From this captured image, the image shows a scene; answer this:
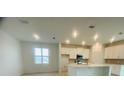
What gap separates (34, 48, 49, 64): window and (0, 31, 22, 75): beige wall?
0.21 meters

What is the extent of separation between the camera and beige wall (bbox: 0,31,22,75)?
974 millimetres

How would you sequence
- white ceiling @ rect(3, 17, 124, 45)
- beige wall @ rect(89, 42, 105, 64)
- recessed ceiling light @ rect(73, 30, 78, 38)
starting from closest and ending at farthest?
white ceiling @ rect(3, 17, 124, 45) → recessed ceiling light @ rect(73, 30, 78, 38) → beige wall @ rect(89, 42, 105, 64)

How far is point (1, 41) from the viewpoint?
0.95 meters

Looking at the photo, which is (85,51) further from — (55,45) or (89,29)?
(55,45)

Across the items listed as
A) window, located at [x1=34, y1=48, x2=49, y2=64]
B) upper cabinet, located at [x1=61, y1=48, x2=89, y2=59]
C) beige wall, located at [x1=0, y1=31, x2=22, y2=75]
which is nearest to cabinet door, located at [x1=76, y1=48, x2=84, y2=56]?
upper cabinet, located at [x1=61, y1=48, x2=89, y2=59]

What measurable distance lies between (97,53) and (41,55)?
30.9 inches

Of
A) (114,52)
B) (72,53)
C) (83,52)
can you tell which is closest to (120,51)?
(114,52)

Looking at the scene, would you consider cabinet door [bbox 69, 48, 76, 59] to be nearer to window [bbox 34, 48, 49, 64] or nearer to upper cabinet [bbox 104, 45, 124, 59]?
window [bbox 34, 48, 49, 64]

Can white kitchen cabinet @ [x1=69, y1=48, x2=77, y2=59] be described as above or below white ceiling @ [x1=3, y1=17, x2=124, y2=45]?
below

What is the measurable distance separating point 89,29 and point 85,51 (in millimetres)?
320

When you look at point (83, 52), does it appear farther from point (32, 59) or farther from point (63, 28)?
point (32, 59)

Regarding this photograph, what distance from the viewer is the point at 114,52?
125 cm
